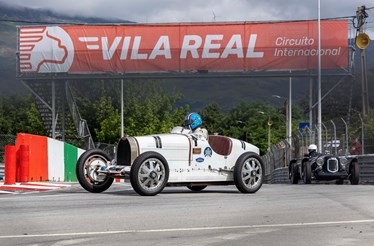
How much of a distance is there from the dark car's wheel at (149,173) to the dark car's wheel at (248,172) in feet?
4.31

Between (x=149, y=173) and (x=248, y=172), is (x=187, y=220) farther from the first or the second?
(x=248, y=172)

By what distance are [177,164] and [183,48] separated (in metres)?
35.4

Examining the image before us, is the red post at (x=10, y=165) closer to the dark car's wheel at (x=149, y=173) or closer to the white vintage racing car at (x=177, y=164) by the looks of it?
the white vintage racing car at (x=177, y=164)

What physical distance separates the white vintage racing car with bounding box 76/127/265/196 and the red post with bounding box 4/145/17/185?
475cm

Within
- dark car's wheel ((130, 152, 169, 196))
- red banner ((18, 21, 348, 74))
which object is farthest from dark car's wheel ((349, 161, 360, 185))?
red banner ((18, 21, 348, 74))

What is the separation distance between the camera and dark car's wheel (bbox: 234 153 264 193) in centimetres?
1379

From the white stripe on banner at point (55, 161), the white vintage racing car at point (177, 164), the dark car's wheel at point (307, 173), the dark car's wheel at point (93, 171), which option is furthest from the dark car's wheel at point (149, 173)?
the dark car's wheel at point (307, 173)

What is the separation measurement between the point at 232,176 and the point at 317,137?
47.8ft

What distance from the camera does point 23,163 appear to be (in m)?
19.2

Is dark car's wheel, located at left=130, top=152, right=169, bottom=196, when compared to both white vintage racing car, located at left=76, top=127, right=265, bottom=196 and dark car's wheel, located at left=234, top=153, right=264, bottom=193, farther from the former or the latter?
dark car's wheel, located at left=234, top=153, right=264, bottom=193

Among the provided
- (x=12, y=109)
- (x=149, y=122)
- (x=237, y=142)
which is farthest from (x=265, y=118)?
(x=237, y=142)

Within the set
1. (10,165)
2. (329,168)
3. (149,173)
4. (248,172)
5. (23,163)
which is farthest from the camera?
(329,168)

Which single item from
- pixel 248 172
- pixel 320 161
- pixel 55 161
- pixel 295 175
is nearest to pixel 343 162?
pixel 320 161

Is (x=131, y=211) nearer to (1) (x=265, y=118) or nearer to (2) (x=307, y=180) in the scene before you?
(2) (x=307, y=180)
